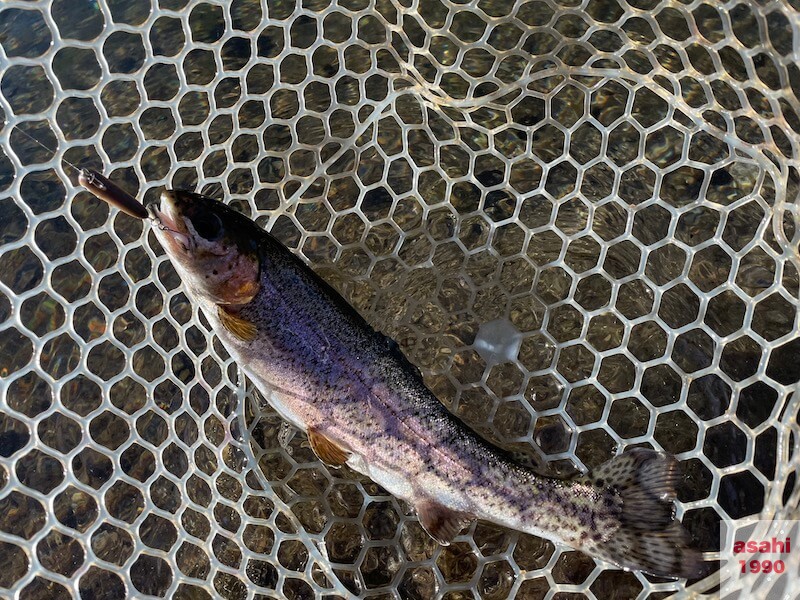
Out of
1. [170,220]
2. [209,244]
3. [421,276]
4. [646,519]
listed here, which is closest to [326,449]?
[209,244]

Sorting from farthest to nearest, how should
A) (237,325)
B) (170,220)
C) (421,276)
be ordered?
(421,276) → (237,325) → (170,220)

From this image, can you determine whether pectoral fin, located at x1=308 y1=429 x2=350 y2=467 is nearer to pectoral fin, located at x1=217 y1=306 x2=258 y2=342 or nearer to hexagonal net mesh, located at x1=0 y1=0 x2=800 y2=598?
pectoral fin, located at x1=217 y1=306 x2=258 y2=342

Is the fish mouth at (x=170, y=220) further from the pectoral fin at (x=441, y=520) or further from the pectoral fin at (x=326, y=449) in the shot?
the pectoral fin at (x=441, y=520)

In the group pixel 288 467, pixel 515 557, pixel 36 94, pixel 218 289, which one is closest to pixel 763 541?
pixel 515 557

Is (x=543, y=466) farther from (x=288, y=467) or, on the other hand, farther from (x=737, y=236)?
(x=737, y=236)

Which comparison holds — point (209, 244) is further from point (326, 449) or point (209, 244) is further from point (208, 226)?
point (326, 449)

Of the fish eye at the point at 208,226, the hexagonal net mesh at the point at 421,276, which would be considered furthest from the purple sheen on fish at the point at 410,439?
the hexagonal net mesh at the point at 421,276

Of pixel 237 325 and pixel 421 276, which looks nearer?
pixel 237 325

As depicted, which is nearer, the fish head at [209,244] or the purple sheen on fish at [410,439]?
the fish head at [209,244]
